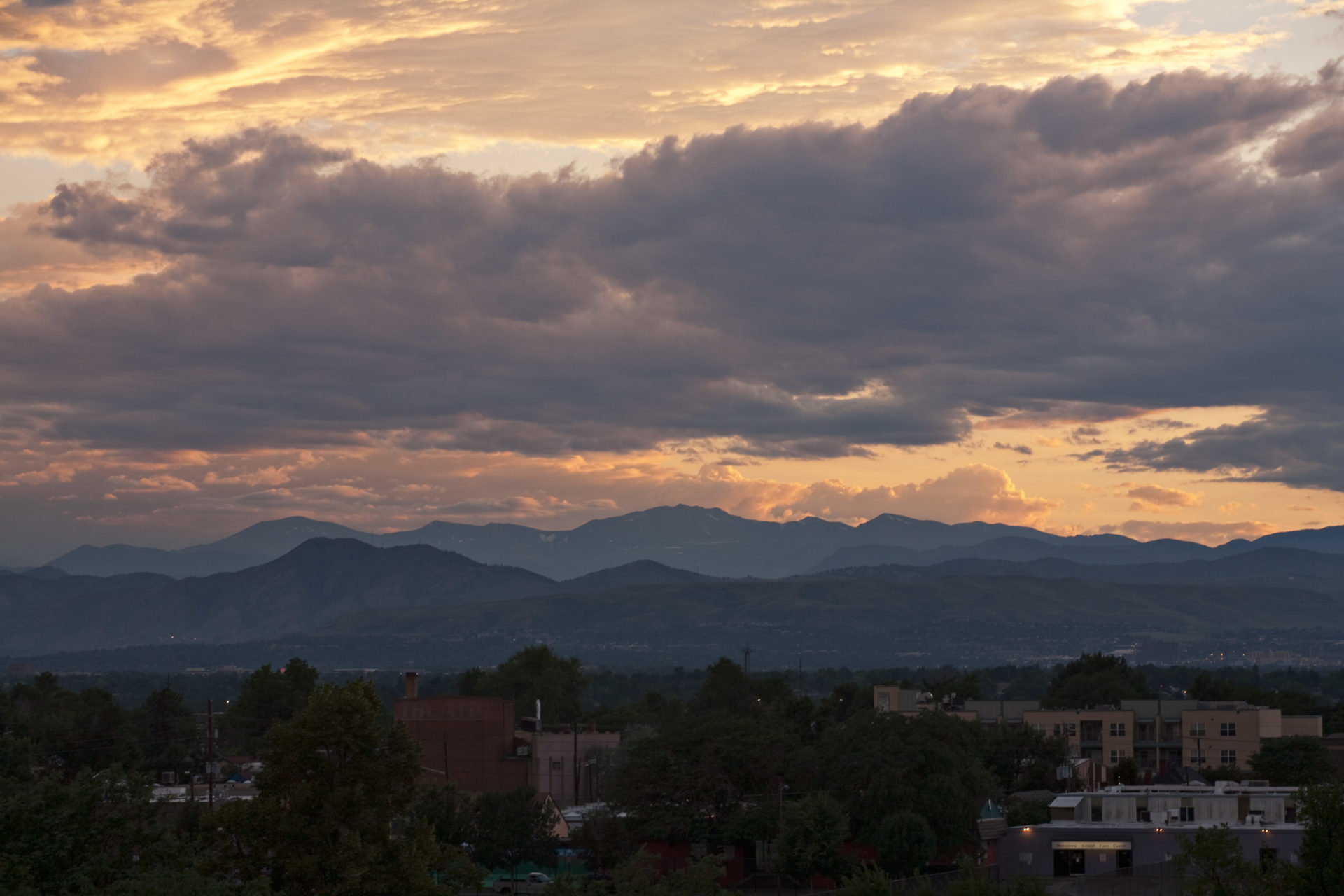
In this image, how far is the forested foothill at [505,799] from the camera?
186 feet

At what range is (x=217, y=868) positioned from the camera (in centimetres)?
5591

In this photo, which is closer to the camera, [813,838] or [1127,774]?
[813,838]

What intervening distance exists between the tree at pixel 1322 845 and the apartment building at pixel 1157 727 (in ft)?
302

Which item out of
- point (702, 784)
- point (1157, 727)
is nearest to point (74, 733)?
point (702, 784)

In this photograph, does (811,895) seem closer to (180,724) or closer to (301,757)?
(301,757)

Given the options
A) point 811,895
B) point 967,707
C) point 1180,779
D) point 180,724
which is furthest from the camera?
point 967,707

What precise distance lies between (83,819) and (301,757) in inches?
313

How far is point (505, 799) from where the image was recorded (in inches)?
4109

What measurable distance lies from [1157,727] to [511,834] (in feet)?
299

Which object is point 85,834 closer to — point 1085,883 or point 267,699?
point 1085,883

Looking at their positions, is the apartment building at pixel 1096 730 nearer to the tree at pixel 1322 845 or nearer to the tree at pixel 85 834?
the tree at pixel 1322 845

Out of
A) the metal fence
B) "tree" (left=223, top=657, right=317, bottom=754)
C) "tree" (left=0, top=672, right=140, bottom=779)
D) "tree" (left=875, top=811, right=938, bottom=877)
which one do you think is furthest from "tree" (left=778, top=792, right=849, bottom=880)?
"tree" (left=223, top=657, right=317, bottom=754)

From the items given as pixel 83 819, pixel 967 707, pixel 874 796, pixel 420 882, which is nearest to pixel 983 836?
pixel 874 796

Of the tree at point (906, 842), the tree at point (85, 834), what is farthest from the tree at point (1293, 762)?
the tree at point (85, 834)
